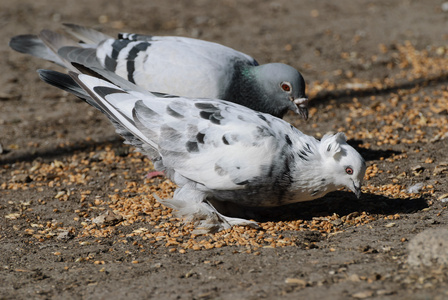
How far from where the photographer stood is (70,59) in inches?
211

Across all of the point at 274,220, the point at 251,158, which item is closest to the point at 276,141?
the point at 251,158

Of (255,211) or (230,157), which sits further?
(255,211)

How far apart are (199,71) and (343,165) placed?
1688 millimetres

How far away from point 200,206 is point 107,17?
6382mm

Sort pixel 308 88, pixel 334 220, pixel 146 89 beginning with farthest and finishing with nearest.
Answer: pixel 308 88 < pixel 146 89 < pixel 334 220

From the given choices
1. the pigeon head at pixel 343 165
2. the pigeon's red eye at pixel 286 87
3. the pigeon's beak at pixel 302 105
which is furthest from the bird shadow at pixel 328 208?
the pigeon's red eye at pixel 286 87

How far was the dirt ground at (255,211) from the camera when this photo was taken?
3387 mm

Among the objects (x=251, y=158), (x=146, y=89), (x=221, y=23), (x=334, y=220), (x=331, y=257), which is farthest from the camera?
(x=221, y=23)

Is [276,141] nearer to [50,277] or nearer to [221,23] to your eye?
[50,277]

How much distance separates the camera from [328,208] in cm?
451

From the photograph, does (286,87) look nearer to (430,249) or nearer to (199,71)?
(199,71)

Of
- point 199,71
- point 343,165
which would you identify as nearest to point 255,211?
point 343,165

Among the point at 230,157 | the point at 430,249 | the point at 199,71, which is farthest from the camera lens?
the point at 199,71

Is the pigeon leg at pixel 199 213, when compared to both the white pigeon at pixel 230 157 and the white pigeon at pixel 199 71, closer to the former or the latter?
the white pigeon at pixel 230 157
